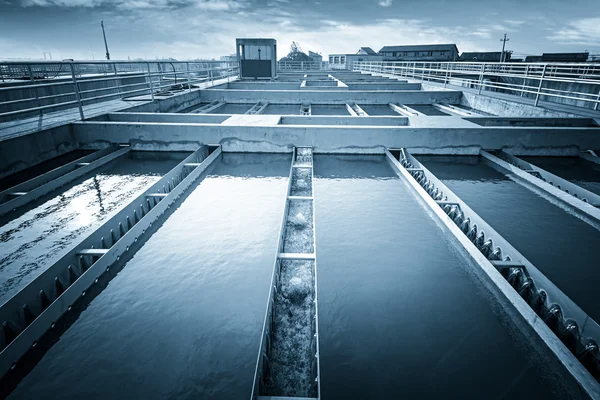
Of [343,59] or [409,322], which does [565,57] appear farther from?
[409,322]

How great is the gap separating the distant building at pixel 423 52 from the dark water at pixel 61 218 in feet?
204

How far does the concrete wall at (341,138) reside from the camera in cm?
657

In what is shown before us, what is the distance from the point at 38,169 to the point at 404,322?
681 centimetres

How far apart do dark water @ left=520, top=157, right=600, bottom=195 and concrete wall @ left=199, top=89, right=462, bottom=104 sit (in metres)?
6.85

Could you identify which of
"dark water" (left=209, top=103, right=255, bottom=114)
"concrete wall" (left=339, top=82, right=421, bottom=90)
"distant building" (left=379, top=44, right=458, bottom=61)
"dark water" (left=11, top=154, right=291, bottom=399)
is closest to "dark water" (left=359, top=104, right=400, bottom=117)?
"concrete wall" (left=339, top=82, right=421, bottom=90)

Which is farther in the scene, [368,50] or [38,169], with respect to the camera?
[368,50]

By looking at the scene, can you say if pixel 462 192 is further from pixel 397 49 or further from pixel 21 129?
pixel 397 49

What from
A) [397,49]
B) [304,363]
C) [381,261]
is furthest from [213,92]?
[397,49]

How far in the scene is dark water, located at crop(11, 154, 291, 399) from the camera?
2186 millimetres

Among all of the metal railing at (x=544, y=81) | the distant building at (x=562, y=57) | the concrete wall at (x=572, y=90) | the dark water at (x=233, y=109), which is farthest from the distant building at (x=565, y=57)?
the dark water at (x=233, y=109)

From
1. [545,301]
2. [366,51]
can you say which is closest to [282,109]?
[545,301]

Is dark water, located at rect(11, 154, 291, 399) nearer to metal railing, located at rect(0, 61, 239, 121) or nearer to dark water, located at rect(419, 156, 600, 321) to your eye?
metal railing, located at rect(0, 61, 239, 121)

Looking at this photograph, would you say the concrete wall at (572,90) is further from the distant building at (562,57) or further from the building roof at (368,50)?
the building roof at (368,50)

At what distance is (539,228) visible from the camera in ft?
13.7
